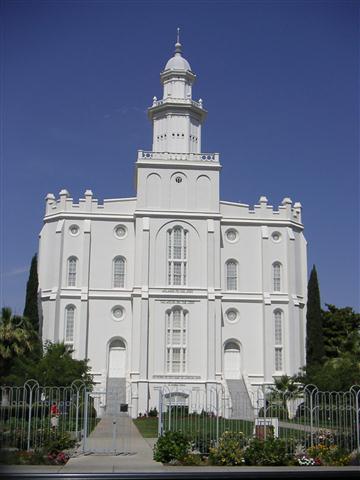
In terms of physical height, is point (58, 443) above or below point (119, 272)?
below

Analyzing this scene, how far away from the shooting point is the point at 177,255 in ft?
137

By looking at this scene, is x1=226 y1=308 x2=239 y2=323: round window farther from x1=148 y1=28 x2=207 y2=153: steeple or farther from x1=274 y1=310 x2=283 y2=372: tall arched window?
x1=148 y1=28 x2=207 y2=153: steeple

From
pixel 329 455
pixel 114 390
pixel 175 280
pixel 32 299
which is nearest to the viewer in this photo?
pixel 329 455

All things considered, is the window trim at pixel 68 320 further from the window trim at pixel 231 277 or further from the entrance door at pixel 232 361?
the window trim at pixel 231 277

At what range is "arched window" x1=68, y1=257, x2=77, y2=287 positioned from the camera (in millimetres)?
42250

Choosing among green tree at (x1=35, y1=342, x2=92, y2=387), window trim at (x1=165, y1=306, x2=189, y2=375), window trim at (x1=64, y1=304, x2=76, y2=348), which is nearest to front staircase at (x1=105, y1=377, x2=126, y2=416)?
window trim at (x1=165, y1=306, x2=189, y2=375)

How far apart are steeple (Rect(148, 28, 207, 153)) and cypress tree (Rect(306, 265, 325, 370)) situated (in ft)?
43.9

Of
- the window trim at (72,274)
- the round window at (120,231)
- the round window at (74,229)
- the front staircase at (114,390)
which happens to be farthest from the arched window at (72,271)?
the front staircase at (114,390)

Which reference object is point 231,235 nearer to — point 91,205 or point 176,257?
point 176,257

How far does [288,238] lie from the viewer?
4378cm

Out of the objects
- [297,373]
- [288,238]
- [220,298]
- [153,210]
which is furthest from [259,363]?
[153,210]

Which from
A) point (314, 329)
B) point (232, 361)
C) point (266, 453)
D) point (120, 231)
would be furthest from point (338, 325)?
point (266, 453)

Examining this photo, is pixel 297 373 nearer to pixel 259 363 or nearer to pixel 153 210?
pixel 259 363

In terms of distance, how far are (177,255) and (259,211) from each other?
23.6 ft
